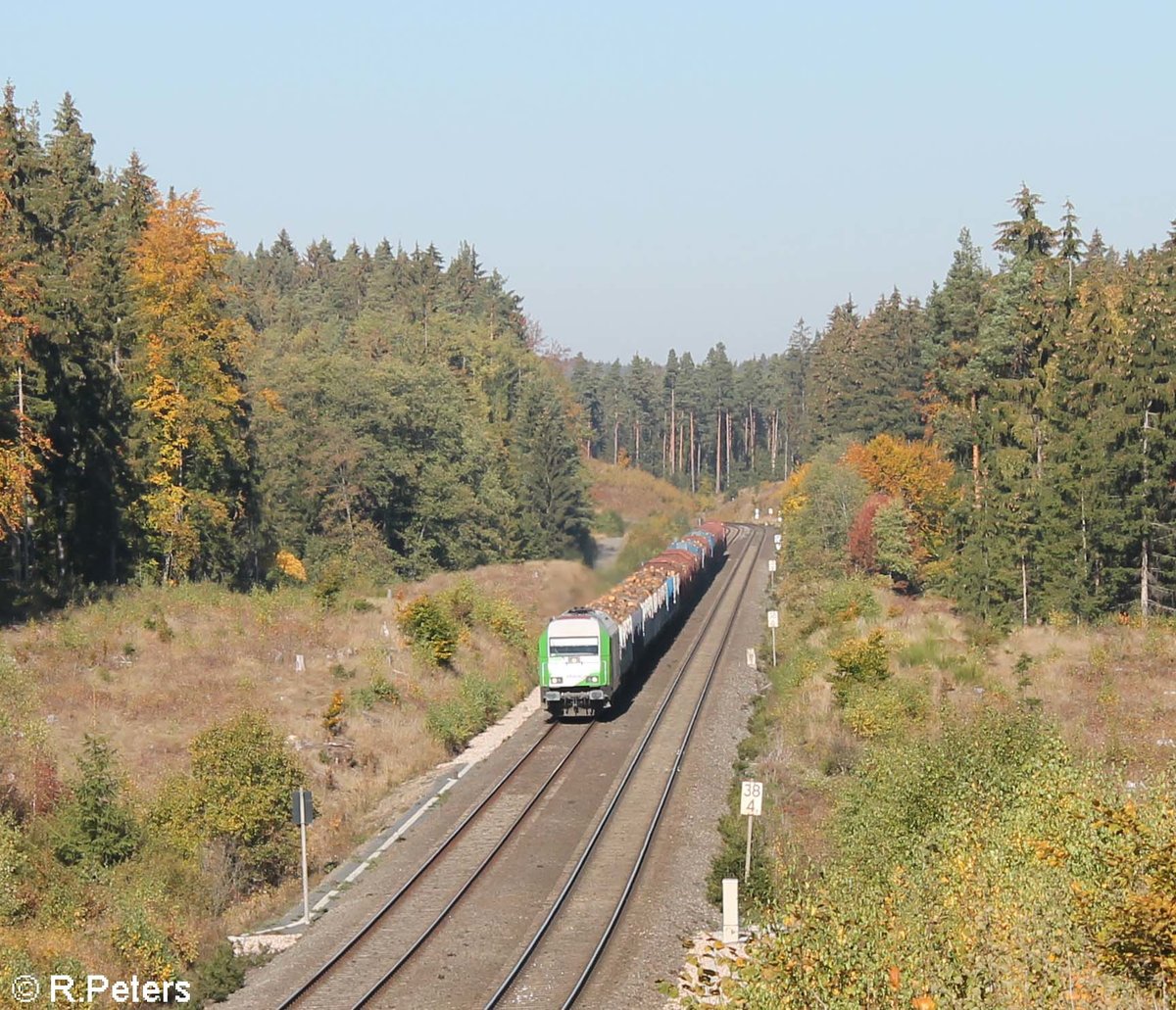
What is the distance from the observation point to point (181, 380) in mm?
49531

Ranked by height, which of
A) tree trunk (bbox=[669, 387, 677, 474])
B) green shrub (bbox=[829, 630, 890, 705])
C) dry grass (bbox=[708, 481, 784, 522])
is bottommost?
green shrub (bbox=[829, 630, 890, 705])

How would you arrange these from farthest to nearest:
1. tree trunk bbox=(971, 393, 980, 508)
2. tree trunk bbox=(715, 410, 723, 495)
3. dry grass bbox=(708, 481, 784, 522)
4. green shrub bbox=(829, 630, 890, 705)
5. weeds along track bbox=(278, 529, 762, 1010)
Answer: tree trunk bbox=(715, 410, 723, 495), dry grass bbox=(708, 481, 784, 522), tree trunk bbox=(971, 393, 980, 508), green shrub bbox=(829, 630, 890, 705), weeds along track bbox=(278, 529, 762, 1010)

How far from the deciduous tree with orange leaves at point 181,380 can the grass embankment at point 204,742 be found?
377 centimetres

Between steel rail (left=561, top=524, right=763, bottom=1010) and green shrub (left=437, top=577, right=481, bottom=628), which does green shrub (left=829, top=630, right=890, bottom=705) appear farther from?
green shrub (left=437, top=577, right=481, bottom=628)

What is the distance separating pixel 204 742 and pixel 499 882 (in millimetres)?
7140

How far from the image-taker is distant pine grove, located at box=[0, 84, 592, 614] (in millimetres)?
46500

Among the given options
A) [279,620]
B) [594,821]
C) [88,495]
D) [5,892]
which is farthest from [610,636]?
[88,495]

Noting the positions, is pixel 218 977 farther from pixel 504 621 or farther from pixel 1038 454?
pixel 1038 454

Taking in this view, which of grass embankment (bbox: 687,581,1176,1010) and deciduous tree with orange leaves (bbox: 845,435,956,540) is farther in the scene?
deciduous tree with orange leaves (bbox: 845,435,956,540)

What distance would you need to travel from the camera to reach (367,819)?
95.4 feet

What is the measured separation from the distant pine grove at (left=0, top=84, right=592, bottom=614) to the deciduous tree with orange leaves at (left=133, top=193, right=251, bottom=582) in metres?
0.08

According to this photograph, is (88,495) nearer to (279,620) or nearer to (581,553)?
(279,620)

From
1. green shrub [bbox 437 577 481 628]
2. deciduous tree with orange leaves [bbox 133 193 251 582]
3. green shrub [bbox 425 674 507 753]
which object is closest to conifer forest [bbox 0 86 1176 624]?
deciduous tree with orange leaves [bbox 133 193 251 582]

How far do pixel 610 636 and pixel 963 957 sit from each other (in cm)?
2595
